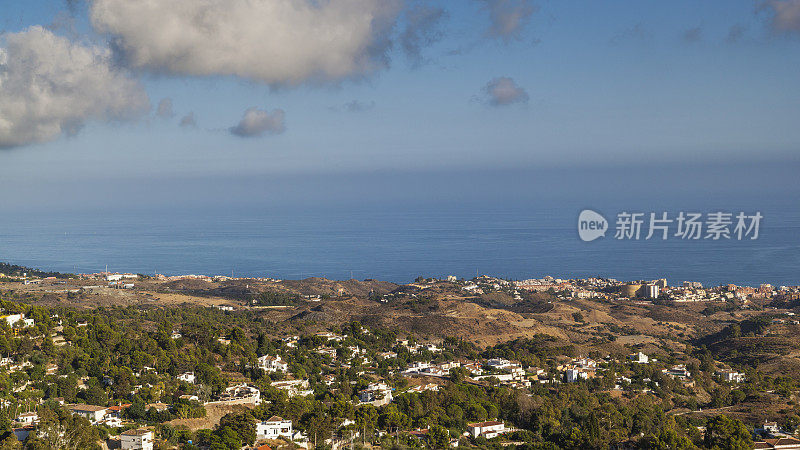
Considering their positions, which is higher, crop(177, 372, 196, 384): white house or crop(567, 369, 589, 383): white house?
crop(177, 372, 196, 384): white house

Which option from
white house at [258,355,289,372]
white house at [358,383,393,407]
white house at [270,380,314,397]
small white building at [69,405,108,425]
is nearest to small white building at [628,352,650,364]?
white house at [358,383,393,407]

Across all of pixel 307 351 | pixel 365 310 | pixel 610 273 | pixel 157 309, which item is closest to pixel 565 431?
pixel 307 351

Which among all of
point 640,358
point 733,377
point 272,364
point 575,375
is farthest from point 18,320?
point 733,377

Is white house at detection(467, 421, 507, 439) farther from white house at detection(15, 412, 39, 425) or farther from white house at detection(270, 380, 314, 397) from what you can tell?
white house at detection(15, 412, 39, 425)

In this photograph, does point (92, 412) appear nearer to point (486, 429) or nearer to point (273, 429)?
point (273, 429)

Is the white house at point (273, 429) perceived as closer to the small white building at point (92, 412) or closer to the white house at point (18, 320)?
the small white building at point (92, 412)

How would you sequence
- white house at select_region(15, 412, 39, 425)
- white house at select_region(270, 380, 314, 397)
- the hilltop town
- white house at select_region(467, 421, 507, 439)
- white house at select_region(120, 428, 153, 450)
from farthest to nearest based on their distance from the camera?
white house at select_region(270, 380, 314, 397), white house at select_region(467, 421, 507, 439), the hilltop town, white house at select_region(15, 412, 39, 425), white house at select_region(120, 428, 153, 450)
